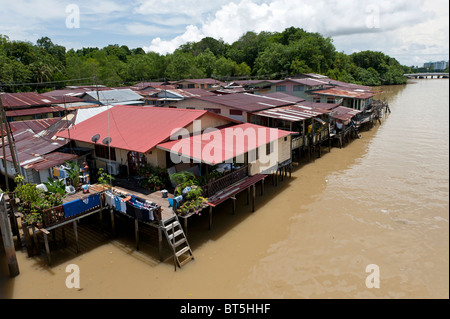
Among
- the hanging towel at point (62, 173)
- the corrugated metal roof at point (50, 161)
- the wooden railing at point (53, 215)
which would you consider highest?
the corrugated metal roof at point (50, 161)

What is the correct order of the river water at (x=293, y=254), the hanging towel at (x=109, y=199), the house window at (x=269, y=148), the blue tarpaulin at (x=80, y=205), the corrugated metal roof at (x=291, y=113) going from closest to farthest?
the river water at (x=293, y=254) < the blue tarpaulin at (x=80, y=205) < the hanging towel at (x=109, y=199) < the house window at (x=269, y=148) < the corrugated metal roof at (x=291, y=113)

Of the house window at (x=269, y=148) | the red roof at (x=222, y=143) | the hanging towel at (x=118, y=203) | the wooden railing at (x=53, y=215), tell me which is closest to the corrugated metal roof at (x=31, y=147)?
the wooden railing at (x=53, y=215)

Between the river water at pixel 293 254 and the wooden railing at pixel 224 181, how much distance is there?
1.79 m

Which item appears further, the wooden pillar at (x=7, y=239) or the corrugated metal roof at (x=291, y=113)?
the corrugated metal roof at (x=291, y=113)

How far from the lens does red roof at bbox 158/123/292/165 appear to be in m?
13.4

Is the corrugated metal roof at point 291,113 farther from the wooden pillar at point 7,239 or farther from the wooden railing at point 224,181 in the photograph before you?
the wooden pillar at point 7,239

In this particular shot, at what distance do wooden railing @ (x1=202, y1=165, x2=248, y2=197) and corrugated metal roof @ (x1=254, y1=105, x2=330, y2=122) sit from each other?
21.9 ft

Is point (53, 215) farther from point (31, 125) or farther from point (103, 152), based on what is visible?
point (31, 125)

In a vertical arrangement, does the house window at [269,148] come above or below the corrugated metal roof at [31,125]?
below

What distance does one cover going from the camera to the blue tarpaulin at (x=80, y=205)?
11.7 m

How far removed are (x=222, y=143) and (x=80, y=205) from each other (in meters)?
6.94

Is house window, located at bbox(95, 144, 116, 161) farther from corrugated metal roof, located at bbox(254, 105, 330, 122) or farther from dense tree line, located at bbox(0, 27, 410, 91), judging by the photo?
dense tree line, located at bbox(0, 27, 410, 91)

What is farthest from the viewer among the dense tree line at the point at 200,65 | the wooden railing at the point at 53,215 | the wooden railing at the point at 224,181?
the dense tree line at the point at 200,65
